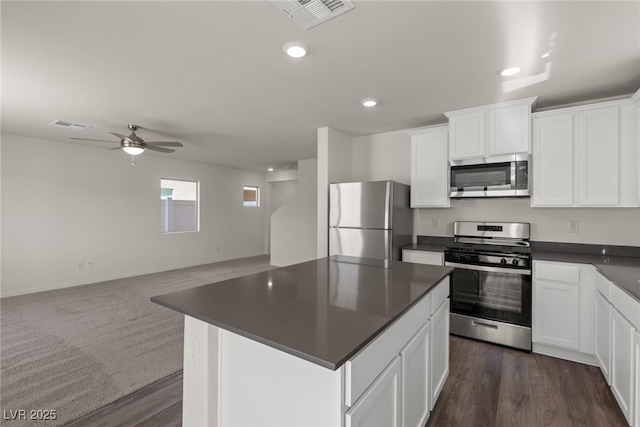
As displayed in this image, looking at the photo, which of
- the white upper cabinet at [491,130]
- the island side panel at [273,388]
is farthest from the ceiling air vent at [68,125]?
the white upper cabinet at [491,130]

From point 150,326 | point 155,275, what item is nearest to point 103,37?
point 150,326

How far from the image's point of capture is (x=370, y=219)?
141 inches

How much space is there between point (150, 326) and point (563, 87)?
190 inches

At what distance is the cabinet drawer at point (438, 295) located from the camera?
1849 mm

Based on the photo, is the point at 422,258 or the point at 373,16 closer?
the point at 373,16

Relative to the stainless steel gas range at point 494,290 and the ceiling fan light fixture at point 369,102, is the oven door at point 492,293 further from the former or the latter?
the ceiling fan light fixture at point 369,102

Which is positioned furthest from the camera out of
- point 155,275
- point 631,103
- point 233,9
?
point 155,275

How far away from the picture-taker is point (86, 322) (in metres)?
3.52

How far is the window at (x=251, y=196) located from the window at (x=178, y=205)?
1561 mm

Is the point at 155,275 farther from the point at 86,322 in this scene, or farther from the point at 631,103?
the point at 631,103

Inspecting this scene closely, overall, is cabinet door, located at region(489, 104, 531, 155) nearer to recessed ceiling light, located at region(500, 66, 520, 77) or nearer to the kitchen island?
recessed ceiling light, located at region(500, 66, 520, 77)

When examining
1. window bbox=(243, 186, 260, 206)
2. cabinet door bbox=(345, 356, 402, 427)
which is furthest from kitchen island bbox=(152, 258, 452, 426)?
window bbox=(243, 186, 260, 206)

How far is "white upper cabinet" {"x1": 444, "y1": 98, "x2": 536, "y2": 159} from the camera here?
2953 millimetres

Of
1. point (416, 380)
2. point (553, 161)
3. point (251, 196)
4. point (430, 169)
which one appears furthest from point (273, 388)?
point (251, 196)
